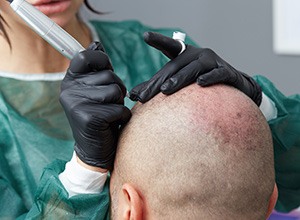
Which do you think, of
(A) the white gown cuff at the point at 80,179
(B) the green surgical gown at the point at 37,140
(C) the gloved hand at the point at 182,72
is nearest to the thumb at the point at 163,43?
(C) the gloved hand at the point at 182,72

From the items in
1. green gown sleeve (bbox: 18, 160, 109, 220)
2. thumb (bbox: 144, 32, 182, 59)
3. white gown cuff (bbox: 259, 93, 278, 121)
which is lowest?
white gown cuff (bbox: 259, 93, 278, 121)

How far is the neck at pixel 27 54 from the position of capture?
1.65 metres

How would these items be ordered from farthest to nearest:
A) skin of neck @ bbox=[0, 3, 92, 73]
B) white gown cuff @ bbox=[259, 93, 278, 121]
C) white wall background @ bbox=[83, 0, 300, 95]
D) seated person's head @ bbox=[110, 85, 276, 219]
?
white wall background @ bbox=[83, 0, 300, 95] → skin of neck @ bbox=[0, 3, 92, 73] → white gown cuff @ bbox=[259, 93, 278, 121] → seated person's head @ bbox=[110, 85, 276, 219]

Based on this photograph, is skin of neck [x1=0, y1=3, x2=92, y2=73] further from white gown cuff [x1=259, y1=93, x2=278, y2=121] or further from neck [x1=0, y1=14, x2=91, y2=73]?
white gown cuff [x1=259, y1=93, x2=278, y2=121]

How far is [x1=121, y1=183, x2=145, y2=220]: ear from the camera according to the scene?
1107 millimetres

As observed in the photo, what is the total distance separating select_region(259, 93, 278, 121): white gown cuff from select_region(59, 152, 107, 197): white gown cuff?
0.44m

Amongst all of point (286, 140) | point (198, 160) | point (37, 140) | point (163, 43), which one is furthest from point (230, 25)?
point (198, 160)

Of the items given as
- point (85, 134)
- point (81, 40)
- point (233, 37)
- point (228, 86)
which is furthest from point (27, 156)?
point (233, 37)

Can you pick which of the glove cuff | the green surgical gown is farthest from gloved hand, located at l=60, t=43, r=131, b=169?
the green surgical gown

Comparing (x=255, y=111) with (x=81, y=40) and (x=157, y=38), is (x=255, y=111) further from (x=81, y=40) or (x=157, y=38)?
(x=81, y=40)

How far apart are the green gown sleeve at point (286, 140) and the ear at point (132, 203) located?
1.67 feet

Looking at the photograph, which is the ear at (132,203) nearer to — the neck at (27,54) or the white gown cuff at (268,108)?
the white gown cuff at (268,108)

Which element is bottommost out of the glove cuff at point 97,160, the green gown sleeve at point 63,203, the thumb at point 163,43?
the green gown sleeve at point 63,203

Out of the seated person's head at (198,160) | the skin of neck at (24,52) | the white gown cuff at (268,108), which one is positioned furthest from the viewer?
the skin of neck at (24,52)
